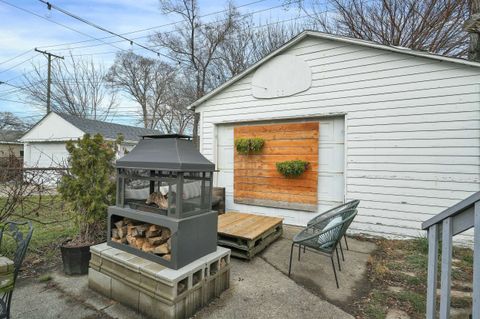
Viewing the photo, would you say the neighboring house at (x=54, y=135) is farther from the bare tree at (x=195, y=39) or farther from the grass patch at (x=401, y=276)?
the grass patch at (x=401, y=276)

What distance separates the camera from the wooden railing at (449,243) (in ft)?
4.07

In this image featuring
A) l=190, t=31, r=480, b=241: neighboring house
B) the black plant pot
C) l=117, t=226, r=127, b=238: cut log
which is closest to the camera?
l=117, t=226, r=127, b=238: cut log

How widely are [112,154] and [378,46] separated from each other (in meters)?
4.70

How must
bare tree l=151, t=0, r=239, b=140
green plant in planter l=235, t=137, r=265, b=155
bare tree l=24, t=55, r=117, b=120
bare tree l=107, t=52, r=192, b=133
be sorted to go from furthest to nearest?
bare tree l=107, t=52, r=192, b=133 < bare tree l=24, t=55, r=117, b=120 < bare tree l=151, t=0, r=239, b=140 < green plant in planter l=235, t=137, r=265, b=155

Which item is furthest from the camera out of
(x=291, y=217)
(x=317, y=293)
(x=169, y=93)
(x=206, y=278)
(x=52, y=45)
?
(x=169, y=93)

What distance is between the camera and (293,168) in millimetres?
5074

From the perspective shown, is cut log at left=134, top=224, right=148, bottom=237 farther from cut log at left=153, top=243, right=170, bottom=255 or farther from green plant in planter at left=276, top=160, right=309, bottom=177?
green plant in planter at left=276, top=160, right=309, bottom=177

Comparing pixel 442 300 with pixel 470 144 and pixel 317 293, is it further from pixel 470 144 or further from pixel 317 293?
pixel 470 144

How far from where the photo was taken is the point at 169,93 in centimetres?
1814

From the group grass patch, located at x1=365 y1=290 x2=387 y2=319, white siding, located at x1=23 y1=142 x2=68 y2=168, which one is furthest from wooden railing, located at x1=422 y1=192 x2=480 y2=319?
white siding, located at x1=23 y1=142 x2=68 y2=168

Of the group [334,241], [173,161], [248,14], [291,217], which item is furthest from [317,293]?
[248,14]

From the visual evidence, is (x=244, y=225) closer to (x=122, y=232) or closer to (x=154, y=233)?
(x=154, y=233)

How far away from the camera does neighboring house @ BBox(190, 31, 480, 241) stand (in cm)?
393

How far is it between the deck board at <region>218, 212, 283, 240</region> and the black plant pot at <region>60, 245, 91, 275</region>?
174 centimetres
